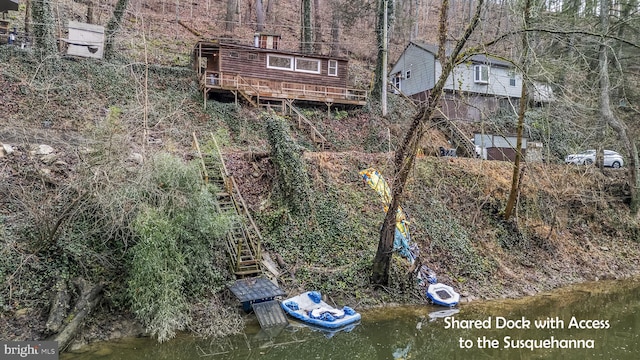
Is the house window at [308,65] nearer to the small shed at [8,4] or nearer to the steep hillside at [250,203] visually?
the steep hillside at [250,203]

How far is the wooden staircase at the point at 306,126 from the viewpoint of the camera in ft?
66.3

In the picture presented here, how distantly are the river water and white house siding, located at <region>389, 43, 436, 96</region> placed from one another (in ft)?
64.5

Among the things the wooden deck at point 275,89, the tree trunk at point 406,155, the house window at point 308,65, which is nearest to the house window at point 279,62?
the house window at point 308,65

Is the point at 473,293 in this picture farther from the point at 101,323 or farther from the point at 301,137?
the point at 301,137

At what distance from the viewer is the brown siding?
2211 cm

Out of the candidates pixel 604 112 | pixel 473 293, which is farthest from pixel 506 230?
pixel 604 112

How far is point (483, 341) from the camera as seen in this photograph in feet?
29.9

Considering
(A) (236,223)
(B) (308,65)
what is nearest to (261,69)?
(B) (308,65)

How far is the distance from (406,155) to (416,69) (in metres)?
21.2

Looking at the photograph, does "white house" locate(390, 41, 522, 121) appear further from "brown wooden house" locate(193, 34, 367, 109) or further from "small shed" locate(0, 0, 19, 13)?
"small shed" locate(0, 0, 19, 13)

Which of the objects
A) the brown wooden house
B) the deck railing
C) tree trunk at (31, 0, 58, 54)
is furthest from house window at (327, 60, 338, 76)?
tree trunk at (31, 0, 58, 54)

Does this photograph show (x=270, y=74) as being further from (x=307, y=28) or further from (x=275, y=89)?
(x=307, y=28)

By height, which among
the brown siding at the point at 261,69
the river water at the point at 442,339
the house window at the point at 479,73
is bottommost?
the river water at the point at 442,339

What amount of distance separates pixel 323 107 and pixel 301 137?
385 centimetres
